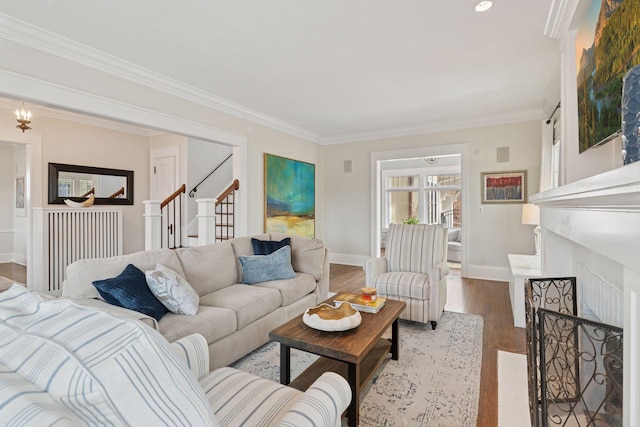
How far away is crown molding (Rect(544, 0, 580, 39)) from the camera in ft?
7.07

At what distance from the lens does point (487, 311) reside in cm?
361

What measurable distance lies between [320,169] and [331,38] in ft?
13.1

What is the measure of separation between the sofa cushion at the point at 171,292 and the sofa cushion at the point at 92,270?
20 centimetres

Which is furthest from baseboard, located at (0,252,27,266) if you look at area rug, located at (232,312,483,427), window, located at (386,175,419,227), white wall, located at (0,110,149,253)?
window, located at (386,175,419,227)

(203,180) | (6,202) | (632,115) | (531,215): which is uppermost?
(203,180)

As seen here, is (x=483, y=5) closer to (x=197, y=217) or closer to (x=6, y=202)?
(x=197, y=217)

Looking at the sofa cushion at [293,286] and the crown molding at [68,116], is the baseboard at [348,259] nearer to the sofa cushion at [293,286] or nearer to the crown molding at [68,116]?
the sofa cushion at [293,286]

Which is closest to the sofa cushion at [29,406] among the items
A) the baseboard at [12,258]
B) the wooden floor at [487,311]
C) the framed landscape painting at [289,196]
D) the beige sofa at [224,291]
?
the beige sofa at [224,291]

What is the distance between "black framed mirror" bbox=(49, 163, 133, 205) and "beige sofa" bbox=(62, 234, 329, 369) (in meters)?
3.67

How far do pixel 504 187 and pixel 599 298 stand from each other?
12.6 ft

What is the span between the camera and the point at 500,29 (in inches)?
101

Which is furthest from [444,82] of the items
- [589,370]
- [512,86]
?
[589,370]

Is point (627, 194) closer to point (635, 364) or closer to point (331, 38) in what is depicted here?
point (635, 364)

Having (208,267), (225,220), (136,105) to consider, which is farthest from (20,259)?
(208,267)
